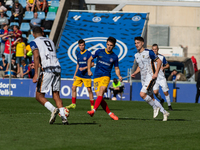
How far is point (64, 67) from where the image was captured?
2705 centimetres

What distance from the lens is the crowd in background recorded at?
24656 mm

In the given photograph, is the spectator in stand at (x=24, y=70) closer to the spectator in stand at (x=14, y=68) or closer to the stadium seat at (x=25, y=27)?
the spectator in stand at (x=14, y=68)

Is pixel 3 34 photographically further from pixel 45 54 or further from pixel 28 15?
pixel 45 54

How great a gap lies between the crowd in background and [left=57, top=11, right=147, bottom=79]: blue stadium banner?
187 cm

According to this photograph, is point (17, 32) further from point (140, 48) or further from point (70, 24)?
point (140, 48)

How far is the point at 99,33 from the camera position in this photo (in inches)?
1163

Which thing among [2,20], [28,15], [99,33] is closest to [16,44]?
[2,20]

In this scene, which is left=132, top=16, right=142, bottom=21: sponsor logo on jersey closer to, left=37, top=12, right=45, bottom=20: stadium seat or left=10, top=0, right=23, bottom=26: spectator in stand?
left=37, top=12, right=45, bottom=20: stadium seat

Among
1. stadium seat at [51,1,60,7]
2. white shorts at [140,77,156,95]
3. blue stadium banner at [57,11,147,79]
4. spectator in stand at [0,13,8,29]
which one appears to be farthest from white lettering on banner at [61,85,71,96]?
white shorts at [140,77,156,95]

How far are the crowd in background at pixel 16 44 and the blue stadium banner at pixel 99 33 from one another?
6.13ft

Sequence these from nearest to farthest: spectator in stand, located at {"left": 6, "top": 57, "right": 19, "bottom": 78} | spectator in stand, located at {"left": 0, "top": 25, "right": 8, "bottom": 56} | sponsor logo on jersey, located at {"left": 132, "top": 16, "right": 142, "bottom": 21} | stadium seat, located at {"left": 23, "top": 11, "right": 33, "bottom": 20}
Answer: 1. spectator in stand, located at {"left": 6, "top": 57, "right": 19, "bottom": 78}
2. spectator in stand, located at {"left": 0, "top": 25, "right": 8, "bottom": 56}
3. stadium seat, located at {"left": 23, "top": 11, "right": 33, "bottom": 20}
4. sponsor logo on jersey, located at {"left": 132, "top": 16, "right": 142, "bottom": 21}

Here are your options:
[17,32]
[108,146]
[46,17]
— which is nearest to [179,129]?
[108,146]

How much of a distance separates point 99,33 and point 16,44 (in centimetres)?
623

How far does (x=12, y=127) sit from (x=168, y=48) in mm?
24101
